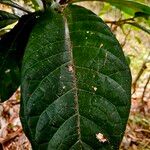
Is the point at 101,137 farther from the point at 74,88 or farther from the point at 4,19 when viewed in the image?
the point at 4,19

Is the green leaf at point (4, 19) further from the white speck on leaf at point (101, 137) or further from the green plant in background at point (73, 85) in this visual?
the white speck on leaf at point (101, 137)

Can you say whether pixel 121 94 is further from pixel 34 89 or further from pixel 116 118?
pixel 34 89

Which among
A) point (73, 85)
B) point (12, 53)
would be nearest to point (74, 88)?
point (73, 85)

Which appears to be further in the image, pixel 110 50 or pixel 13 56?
pixel 13 56

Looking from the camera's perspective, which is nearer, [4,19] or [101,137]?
[101,137]

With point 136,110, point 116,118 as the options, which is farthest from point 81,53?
point 136,110

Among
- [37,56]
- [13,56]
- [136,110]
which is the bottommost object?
[136,110]

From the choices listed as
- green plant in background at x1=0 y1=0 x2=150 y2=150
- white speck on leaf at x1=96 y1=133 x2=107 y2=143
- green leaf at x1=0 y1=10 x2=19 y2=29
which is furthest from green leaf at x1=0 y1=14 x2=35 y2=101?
white speck on leaf at x1=96 y1=133 x2=107 y2=143

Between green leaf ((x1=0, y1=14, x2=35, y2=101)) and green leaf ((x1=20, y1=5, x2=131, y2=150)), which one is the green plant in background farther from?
green leaf ((x1=0, y1=14, x2=35, y2=101))

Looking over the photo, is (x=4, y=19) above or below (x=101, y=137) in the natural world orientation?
above
